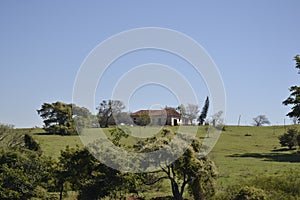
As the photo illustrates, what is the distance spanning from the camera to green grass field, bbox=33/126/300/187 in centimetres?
3888

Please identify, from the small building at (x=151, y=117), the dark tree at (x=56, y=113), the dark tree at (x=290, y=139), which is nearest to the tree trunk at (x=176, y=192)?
the small building at (x=151, y=117)

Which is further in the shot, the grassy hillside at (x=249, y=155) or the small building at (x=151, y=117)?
the small building at (x=151, y=117)

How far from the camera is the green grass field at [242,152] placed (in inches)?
1531

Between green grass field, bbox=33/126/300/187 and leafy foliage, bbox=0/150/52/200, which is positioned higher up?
green grass field, bbox=33/126/300/187

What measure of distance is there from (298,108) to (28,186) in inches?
1226

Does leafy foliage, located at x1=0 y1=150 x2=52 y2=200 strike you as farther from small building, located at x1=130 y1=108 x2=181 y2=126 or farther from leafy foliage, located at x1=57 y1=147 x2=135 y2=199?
small building, located at x1=130 y1=108 x2=181 y2=126

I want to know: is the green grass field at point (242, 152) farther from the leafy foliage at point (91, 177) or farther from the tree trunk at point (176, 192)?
the tree trunk at point (176, 192)

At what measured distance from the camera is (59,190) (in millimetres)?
30719

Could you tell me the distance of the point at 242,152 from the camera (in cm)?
5659

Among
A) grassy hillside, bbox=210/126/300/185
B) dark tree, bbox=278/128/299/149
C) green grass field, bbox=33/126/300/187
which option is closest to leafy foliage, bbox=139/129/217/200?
green grass field, bbox=33/126/300/187


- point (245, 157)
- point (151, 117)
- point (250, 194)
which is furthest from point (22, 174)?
point (245, 157)

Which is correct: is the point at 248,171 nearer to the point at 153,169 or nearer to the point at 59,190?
→ the point at 153,169

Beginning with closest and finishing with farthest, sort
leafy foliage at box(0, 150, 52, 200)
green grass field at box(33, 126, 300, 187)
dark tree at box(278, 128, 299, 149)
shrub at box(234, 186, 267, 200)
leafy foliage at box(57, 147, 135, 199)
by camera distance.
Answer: shrub at box(234, 186, 267, 200) < leafy foliage at box(57, 147, 135, 199) < leafy foliage at box(0, 150, 52, 200) < green grass field at box(33, 126, 300, 187) < dark tree at box(278, 128, 299, 149)

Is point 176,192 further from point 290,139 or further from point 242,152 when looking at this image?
point 290,139
